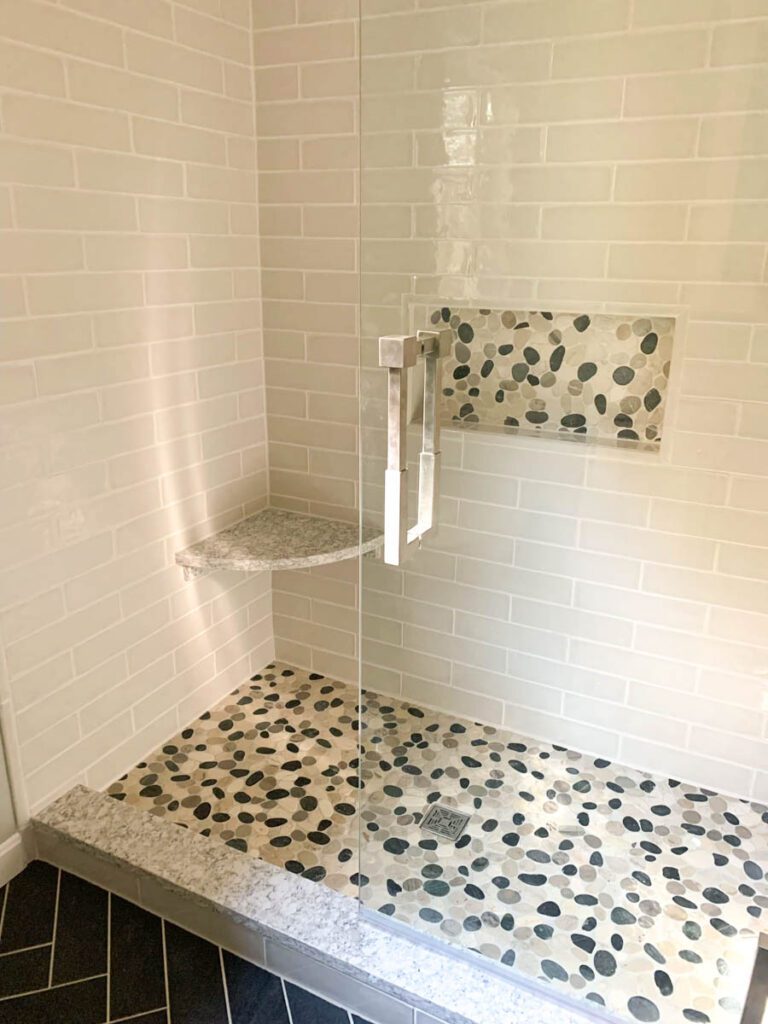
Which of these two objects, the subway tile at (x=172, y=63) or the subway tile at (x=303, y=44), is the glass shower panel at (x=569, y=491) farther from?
the subway tile at (x=172, y=63)

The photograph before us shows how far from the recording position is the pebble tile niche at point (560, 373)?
1896 millimetres

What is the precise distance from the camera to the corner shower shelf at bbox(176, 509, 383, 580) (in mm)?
2146

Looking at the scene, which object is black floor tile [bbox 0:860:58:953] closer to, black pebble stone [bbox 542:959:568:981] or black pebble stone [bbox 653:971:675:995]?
black pebble stone [bbox 542:959:568:981]

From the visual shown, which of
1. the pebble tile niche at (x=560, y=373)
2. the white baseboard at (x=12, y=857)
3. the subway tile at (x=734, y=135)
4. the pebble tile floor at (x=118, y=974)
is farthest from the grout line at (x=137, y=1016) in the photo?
the subway tile at (x=734, y=135)

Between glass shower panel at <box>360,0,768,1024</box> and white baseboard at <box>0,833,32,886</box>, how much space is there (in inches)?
31.9

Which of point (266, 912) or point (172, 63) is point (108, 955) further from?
point (172, 63)

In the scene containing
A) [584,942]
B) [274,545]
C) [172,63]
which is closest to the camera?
[584,942]

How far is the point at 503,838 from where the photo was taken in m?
1.88

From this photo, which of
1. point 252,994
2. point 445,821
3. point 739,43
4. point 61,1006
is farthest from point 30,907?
point 739,43

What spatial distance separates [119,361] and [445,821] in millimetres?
1352

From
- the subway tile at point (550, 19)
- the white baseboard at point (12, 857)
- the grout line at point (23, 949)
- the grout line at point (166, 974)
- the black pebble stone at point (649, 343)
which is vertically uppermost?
the subway tile at point (550, 19)

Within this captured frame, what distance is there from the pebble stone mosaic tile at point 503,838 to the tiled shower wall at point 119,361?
0.28 m

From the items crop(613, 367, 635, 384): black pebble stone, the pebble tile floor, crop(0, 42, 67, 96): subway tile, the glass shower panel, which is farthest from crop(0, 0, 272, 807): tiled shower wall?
crop(613, 367, 635, 384): black pebble stone

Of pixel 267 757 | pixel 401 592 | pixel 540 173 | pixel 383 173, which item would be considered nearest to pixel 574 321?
pixel 540 173
